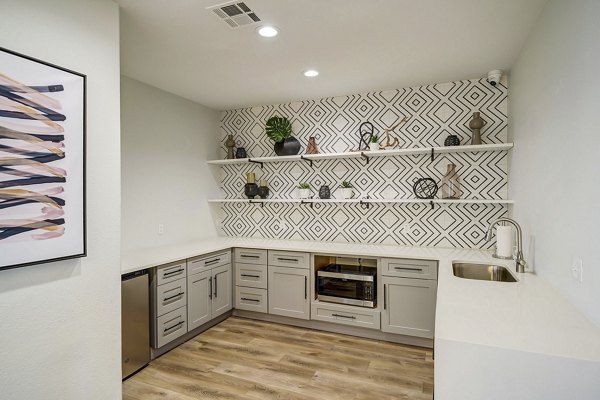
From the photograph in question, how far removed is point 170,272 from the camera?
297cm

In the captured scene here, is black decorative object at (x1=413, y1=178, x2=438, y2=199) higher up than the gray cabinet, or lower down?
higher up

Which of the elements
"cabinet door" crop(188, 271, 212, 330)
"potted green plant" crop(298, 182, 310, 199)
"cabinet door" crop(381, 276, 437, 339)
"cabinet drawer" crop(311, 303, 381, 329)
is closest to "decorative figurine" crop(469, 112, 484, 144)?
"cabinet door" crop(381, 276, 437, 339)

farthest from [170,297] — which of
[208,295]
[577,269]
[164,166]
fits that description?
[577,269]

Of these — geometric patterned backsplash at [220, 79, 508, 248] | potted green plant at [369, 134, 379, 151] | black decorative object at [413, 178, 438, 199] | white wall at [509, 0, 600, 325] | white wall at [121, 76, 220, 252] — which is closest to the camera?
white wall at [509, 0, 600, 325]

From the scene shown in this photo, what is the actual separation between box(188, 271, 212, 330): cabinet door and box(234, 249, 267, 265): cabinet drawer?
453 millimetres

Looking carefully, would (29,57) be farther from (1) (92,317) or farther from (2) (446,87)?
(2) (446,87)

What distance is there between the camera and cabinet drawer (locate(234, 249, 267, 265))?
373 centimetres

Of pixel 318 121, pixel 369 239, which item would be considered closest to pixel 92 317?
pixel 369 239

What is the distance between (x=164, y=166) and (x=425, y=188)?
2855 millimetres

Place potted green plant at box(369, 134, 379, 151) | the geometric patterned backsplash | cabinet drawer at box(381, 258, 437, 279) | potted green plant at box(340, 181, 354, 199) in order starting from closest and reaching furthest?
cabinet drawer at box(381, 258, 437, 279)
the geometric patterned backsplash
potted green plant at box(369, 134, 379, 151)
potted green plant at box(340, 181, 354, 199)

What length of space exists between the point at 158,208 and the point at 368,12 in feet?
9.17

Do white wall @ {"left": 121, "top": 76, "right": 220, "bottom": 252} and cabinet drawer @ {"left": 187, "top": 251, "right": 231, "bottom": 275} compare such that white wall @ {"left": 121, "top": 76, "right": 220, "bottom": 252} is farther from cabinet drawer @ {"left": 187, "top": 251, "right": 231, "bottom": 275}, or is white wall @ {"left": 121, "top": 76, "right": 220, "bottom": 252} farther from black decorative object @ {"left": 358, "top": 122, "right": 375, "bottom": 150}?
black decorative object @ {"left": 358, "top": 122, "right": 375, "bottom": 150}

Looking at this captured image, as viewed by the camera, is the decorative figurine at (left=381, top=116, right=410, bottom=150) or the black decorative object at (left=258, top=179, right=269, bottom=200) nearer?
the decorative figurine at (left=381, top=116, right=410, bottom=150)

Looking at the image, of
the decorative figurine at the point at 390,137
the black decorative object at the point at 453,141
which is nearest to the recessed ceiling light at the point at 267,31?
the decorative figurine at the point at 390,137
